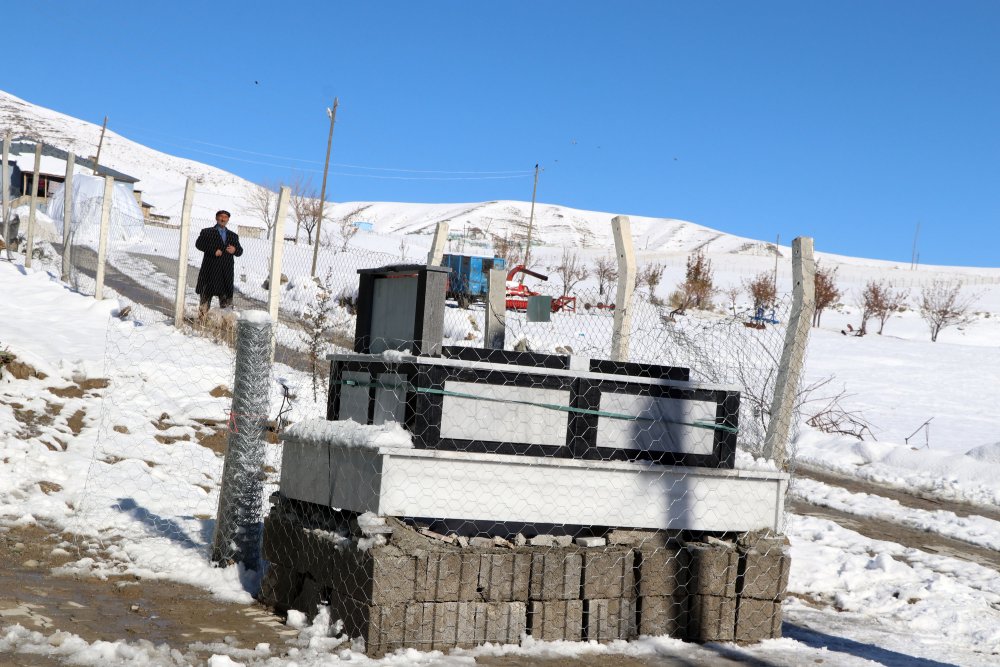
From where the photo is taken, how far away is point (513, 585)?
485 centimetres

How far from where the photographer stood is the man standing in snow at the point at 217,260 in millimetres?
12336

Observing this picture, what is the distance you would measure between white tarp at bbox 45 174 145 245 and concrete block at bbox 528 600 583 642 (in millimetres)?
23973

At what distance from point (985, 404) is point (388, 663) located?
1947 centimetres

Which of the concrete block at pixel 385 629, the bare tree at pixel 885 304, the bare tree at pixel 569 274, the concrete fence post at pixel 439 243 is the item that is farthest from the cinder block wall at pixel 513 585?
the bare tree at pixel 885 304

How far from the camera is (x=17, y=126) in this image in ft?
336

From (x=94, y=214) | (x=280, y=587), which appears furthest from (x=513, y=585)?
(x=94, y=214)

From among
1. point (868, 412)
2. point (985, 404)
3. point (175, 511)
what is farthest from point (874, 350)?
point (175, 511)

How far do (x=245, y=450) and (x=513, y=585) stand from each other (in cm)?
204

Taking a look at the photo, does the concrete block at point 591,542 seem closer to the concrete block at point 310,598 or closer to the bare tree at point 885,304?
the concrete block at point 310,598

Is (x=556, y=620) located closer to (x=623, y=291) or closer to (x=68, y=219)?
(x=623, y=291)

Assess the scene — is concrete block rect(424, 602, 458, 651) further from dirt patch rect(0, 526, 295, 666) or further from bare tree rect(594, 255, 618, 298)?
bare tree rect(594, 255, 618, 298)

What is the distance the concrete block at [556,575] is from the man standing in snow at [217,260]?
27.7 ft

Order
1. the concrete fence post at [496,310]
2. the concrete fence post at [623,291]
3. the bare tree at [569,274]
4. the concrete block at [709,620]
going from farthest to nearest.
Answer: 1. the bare tree at [569,274]
2. the concrete fence post at [496,310]
3. the concrete fence post at [623,291]
4. the concrete block at [709,620]

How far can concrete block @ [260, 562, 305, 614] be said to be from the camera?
530 cm
